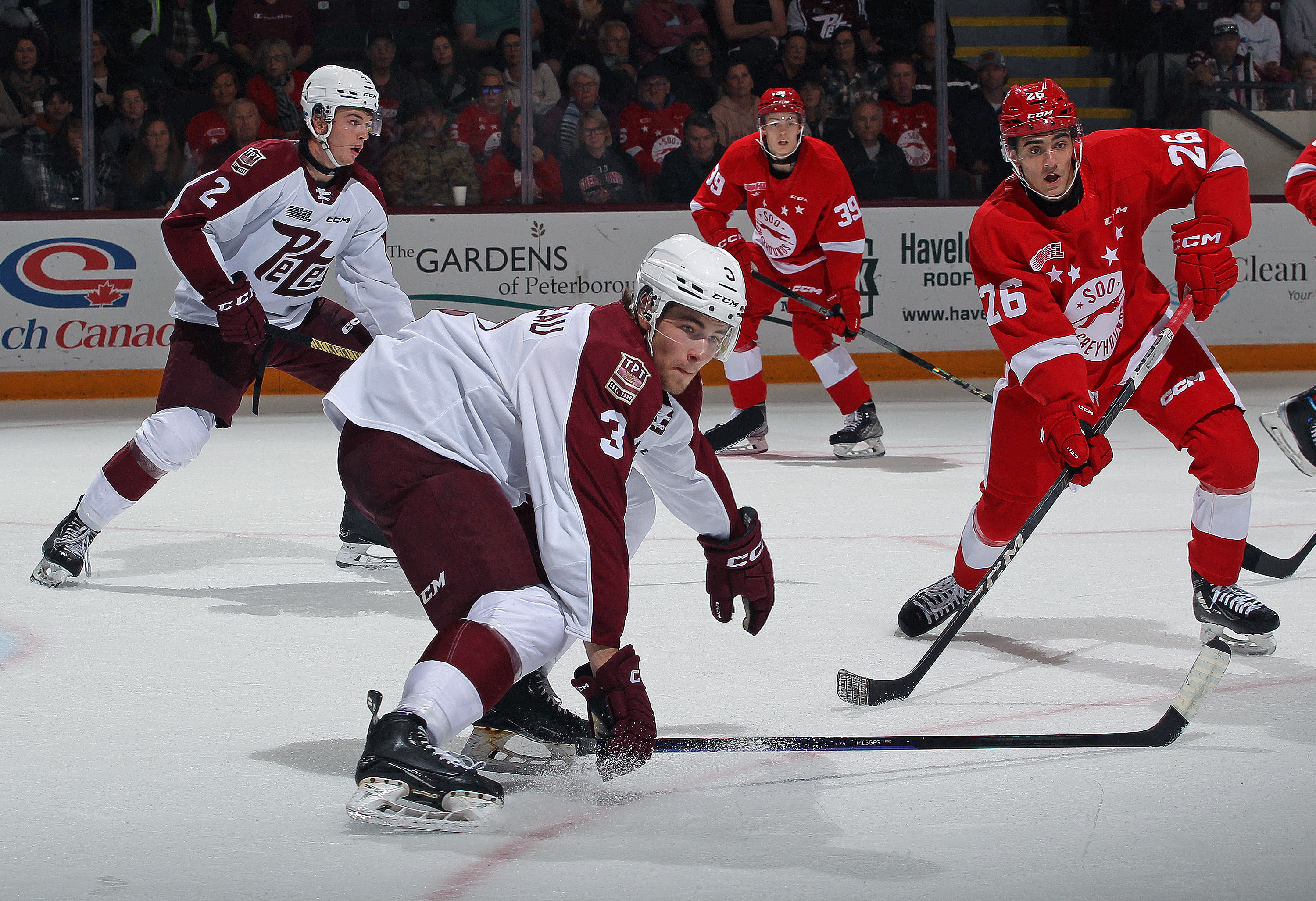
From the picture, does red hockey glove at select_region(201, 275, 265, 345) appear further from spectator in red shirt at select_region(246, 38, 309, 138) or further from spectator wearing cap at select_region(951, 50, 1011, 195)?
spectator wearing cap at select_region(951, 50, 1011, 195)

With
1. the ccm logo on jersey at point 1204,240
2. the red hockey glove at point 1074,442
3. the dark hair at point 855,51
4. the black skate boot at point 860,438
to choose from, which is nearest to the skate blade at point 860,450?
the black skate boot at point 860,438

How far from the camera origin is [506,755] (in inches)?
88.2

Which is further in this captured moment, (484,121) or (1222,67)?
(1222,67)

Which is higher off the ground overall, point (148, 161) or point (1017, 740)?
point (148, 161)

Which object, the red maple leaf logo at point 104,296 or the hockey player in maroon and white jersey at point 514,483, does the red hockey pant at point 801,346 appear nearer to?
the red maple leaf logo at point 104,296

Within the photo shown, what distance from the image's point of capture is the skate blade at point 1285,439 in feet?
12.5

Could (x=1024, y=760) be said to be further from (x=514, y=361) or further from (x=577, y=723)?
(x=514, y=361)

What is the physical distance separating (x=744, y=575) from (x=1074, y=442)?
0.74 metres

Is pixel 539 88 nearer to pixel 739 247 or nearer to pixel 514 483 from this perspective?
pixel 739 247

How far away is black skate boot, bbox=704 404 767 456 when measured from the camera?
591 cm

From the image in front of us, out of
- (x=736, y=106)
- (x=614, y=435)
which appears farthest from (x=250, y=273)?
(x=736, y=106)

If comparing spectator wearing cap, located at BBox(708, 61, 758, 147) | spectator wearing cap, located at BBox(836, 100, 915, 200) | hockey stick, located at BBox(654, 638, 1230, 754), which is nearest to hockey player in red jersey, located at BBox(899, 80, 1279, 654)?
hockey stick, located at BBox(654, 638, 1230, 754)

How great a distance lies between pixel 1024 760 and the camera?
7.25 ft

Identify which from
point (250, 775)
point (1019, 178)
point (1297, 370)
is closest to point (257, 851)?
point (250, 775)
